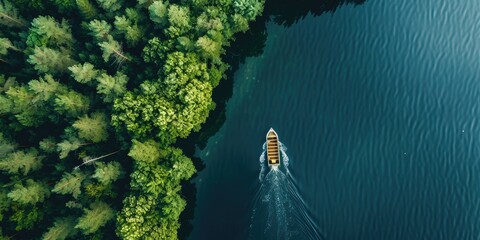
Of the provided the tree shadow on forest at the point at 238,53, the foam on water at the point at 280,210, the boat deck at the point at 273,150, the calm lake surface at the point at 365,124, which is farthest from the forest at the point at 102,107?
the foam on water at the point at 280,210

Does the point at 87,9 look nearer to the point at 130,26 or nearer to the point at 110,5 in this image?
the point at 110,5

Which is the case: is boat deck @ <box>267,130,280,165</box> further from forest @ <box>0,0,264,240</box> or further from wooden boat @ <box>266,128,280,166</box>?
forest @ <box>0,0,264,240</box>

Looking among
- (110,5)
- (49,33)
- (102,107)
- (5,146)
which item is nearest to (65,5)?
(49,33)

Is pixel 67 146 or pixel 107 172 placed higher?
pixel 67 146

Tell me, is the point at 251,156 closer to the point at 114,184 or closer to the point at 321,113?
the point at 321,113

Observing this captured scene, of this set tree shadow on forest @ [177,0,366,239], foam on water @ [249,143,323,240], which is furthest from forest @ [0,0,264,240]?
foam on water @ [249,143,323,240]

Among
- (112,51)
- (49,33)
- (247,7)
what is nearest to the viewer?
(49,33)
